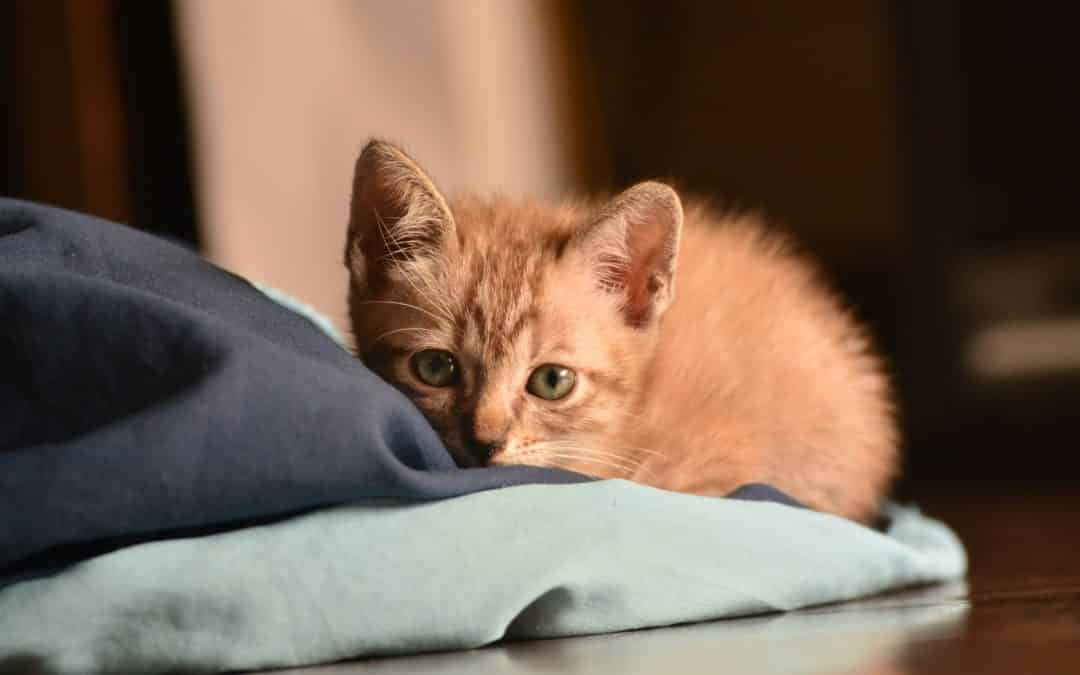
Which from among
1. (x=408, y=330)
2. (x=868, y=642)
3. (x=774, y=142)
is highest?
(x=774, y=142)

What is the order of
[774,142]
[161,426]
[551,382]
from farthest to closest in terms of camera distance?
[774,142] < [551,382] < [161,426]

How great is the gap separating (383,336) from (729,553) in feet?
1.44

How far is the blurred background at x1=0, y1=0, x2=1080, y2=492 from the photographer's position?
2.24 meters

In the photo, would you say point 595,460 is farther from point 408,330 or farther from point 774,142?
point 774,142

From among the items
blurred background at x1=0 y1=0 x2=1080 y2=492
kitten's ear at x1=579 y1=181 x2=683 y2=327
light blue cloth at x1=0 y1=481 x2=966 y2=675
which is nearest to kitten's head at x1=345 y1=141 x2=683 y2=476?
kitten's ear at x1=579 y1=181 x2=683 y2=327

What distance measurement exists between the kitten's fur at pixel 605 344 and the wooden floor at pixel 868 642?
0.24m

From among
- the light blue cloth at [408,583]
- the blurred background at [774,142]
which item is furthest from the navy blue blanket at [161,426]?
the blurred background at [774,142]

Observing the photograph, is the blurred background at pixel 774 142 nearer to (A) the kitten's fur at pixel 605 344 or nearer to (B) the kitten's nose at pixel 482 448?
(A) the kitten's fur at pixel 605 344

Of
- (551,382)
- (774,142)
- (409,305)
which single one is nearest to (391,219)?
(409,305)

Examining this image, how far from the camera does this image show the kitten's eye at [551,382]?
4.12ft

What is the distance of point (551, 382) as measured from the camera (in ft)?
4.15

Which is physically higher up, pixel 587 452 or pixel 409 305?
pixel 409 305

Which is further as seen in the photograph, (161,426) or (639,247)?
(639,247)

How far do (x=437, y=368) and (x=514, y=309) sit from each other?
A: 10 centimetres
